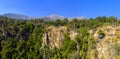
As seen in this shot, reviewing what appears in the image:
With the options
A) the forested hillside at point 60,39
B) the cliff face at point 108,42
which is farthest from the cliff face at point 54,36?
the cliff face at point 108,42

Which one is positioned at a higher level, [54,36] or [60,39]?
[54,36]

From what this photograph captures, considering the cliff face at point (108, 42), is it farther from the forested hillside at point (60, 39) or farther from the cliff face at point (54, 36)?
the cliff face at point (54, 36)

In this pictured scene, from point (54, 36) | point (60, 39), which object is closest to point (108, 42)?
point (60, 39)

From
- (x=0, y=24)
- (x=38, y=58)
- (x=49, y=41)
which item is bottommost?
(x=38, y=58)

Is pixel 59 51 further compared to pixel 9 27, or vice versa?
pixel 9 27

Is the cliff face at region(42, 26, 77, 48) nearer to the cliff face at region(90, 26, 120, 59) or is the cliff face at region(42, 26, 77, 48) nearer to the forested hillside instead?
the forested hillside

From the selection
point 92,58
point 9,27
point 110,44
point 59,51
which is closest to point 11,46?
point 9,27

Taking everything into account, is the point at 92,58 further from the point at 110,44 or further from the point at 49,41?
the point at 49,41

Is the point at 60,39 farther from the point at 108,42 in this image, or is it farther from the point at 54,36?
the point at 108,42
